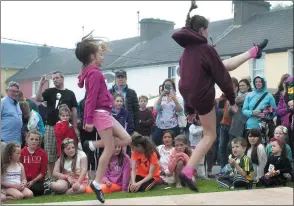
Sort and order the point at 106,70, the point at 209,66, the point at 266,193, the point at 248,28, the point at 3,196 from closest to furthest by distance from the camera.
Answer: the point at 209,66, the point at 266,193, the point at 3,196, the point at 248,28, the point at 106,70

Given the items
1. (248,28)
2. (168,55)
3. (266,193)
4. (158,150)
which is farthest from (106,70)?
(266,193)

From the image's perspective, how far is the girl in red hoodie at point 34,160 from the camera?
24.2 feet

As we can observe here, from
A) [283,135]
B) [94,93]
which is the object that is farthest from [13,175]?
[283,135]

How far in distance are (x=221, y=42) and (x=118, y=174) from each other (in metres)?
20.8

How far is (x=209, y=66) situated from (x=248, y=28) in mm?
23671

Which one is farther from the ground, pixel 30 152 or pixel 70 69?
pixel 70 69

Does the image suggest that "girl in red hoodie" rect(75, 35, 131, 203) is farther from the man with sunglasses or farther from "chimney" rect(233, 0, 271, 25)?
"chimney" rect(233, 0, 271, 25)

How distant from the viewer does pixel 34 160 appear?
740cm

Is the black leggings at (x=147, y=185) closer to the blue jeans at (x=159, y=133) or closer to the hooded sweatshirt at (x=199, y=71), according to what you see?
the blue jeans at (x=159, y=133)

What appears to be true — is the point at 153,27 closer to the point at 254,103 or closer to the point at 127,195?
the point at 254,103

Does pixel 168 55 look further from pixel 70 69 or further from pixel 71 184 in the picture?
pixel 71 184

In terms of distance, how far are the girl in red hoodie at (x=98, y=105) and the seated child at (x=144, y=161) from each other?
2.49 m

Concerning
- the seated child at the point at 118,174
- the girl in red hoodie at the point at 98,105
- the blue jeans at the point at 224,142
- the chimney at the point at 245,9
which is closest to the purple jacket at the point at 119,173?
the seated child at the point at 118,174

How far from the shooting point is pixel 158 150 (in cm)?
810
